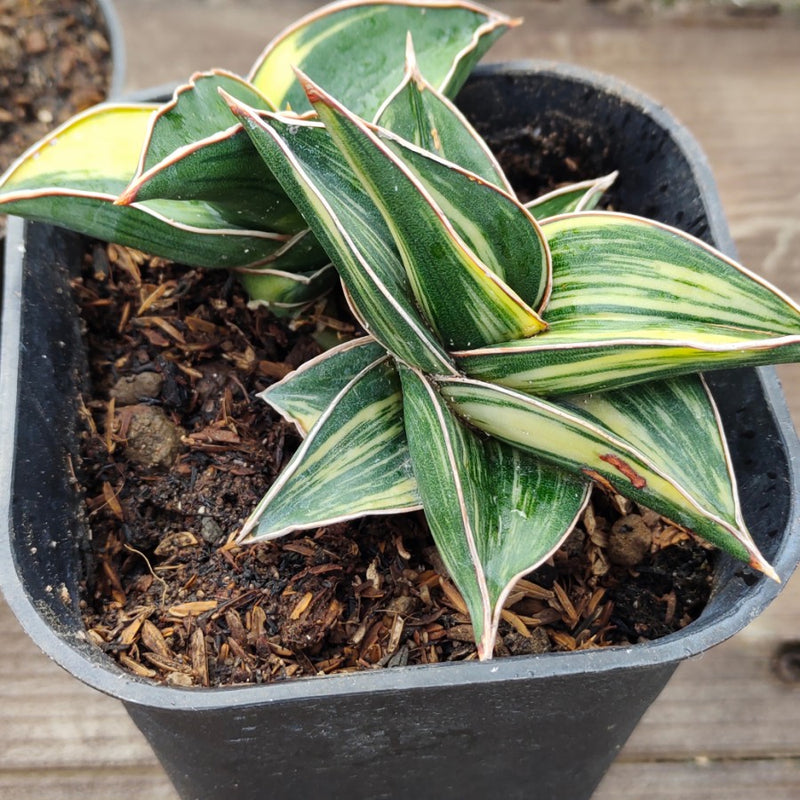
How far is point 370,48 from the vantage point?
67 centimetres

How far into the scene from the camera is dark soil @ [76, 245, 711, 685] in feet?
1.98

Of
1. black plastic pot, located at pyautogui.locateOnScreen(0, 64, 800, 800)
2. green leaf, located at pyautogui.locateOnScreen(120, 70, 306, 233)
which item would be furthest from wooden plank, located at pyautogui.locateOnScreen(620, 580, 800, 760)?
green leaf, located at pyautogui.locateOnScreen(120, 70, 306, 233)

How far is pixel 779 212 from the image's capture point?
1.16 metres

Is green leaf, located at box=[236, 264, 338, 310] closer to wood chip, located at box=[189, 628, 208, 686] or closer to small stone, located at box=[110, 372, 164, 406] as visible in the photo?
small stone, located at box=[110, 372, 164, 406]

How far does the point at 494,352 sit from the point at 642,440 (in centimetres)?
11

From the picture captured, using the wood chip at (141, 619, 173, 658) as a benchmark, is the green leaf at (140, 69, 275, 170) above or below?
above

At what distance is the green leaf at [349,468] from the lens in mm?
521

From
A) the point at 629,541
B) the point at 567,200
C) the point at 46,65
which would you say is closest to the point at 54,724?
the point at 629,541

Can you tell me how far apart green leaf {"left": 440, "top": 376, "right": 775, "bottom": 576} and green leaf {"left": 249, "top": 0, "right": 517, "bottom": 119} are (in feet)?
0.97

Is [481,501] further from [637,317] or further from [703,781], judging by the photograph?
[703,781]

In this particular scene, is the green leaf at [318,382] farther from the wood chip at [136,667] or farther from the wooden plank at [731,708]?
the wooden plank at [731,708]

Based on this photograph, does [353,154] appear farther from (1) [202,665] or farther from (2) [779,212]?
(2) [779,212]

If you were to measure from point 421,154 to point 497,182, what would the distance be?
5.3 inches

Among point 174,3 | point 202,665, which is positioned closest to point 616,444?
point 202,665
